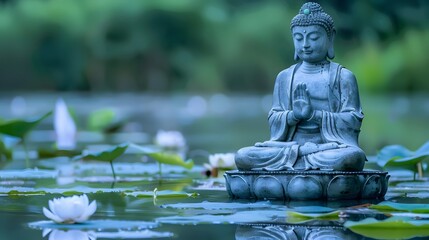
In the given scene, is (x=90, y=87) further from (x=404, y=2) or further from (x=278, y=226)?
(x=278, y=226)

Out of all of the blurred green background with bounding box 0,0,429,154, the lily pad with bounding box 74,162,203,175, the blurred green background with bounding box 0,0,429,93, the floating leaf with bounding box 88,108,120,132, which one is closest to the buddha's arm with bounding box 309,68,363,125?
the lily pad with bounding box 74,162,203,175

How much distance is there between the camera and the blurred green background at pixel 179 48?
29.0 m

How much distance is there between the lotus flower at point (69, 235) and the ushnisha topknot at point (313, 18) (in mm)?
1859

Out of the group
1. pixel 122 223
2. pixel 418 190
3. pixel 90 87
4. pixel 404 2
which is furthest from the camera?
pixel 404 2

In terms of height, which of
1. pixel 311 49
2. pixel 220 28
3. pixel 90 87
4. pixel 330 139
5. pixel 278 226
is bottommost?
pixel 278 226

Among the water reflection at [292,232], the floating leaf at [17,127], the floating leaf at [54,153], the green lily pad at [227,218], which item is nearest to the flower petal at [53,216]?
the green lily pad at [227,218]

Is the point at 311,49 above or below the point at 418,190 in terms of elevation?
above

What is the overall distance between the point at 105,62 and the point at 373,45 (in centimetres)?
710

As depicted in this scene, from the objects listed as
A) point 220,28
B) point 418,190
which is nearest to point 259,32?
point 220,28

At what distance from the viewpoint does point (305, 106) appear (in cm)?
485

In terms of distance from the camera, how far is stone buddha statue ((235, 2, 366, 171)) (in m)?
4.73

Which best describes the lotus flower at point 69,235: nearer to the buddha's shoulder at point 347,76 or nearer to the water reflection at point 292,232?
the water reflection at point 292,232

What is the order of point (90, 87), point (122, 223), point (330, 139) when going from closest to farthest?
point (122, 223) → point (330, 139) → point (90, 87)

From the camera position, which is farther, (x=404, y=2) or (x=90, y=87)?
(x=404, y=2)
